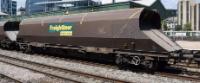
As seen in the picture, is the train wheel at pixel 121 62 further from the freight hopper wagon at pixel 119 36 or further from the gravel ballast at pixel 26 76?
the gravel ballast at pixel 26 76

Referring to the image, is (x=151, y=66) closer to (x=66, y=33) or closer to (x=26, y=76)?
(x=26, y=76)

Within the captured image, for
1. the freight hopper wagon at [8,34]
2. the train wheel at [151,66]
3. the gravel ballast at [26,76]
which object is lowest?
the gravel ballast at [26,76]

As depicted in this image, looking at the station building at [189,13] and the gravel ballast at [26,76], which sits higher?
the station building at [189,13]

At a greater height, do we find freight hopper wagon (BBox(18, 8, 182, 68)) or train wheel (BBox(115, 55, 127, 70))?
freight hopper wagon (BBox(18, 8, 182, 68))

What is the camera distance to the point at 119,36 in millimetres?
16656

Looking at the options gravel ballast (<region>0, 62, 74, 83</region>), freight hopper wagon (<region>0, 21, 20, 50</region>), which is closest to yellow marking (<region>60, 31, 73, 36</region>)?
Result: gravel ballast (<region>0, 62, 74, 83</region>)

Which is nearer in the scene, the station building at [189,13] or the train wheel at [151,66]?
the train wheel at [151,66]

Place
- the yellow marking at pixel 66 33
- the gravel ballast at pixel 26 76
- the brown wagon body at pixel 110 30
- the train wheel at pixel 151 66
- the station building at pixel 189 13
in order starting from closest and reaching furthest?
1. the gravel ballast at pixel 26 76
2. the train wheel at pixel 151 66
3. the brown wagon body at pixel 110 30
4. the yellow marking at pixel 66 33
5. the station building at pixel 189 13

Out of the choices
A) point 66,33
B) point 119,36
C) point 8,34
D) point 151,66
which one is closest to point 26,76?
point 119,36

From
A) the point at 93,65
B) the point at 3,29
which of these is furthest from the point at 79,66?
the point at 3,29

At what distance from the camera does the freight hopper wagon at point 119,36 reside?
49.4 feet

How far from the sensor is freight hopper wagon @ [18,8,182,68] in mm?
15047

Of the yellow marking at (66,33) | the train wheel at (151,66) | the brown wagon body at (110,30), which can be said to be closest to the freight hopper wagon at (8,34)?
the brown wagon body at (110,30)

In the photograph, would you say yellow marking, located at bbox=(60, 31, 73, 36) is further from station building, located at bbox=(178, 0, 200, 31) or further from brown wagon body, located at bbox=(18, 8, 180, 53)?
station building, located at bbox=(178, 0, 200, 31)
